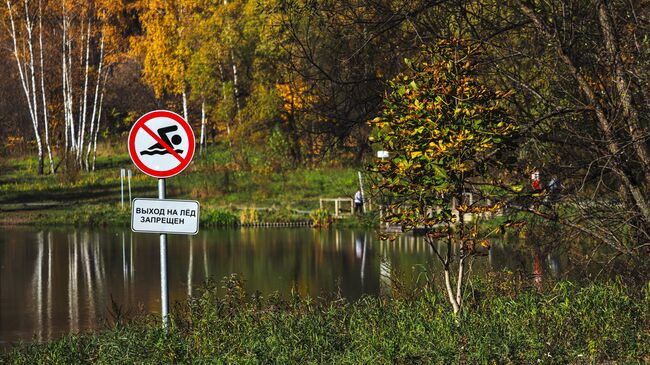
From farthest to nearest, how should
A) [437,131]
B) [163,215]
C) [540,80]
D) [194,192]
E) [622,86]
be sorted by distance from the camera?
1. [194,192]
2. [540,80]
3. [622,86]
4. [437,131]
5. [163,215]

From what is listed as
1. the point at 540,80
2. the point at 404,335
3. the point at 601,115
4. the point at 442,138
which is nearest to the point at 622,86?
the point at 601,115

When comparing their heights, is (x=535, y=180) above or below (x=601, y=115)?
below

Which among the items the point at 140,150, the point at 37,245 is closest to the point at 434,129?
the point at 140,150

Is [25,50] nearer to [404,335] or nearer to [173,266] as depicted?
[173,266]

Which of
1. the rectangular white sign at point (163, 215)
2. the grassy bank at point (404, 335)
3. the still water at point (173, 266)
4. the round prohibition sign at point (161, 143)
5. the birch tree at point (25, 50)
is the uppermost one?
the birch tree at point (25, 50)

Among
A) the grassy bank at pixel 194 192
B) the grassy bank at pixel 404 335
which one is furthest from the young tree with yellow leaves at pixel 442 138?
the grassy bank at pixel 194 192

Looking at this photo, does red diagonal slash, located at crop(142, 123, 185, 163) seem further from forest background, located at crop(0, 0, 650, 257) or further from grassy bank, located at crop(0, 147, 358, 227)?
grassy bank, located at crop(0, 147, 358, 227)

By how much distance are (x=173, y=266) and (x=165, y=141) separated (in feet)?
58.4

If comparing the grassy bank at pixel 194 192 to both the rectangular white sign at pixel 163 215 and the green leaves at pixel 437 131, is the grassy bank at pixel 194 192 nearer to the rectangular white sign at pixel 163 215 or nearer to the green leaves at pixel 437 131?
the green leaves at pixel 437 131

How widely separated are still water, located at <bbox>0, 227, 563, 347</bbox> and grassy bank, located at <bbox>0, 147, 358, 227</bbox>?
297 cm

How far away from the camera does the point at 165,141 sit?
11.8 metres

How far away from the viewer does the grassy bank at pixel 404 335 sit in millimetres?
9617

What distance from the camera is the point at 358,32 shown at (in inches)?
569

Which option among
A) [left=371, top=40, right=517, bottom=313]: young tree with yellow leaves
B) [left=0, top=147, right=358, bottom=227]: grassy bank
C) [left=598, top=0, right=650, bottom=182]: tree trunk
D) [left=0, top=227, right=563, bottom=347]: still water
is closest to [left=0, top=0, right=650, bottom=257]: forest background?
[left=598, top=0, right=650, bottom=182]: tree trunk
